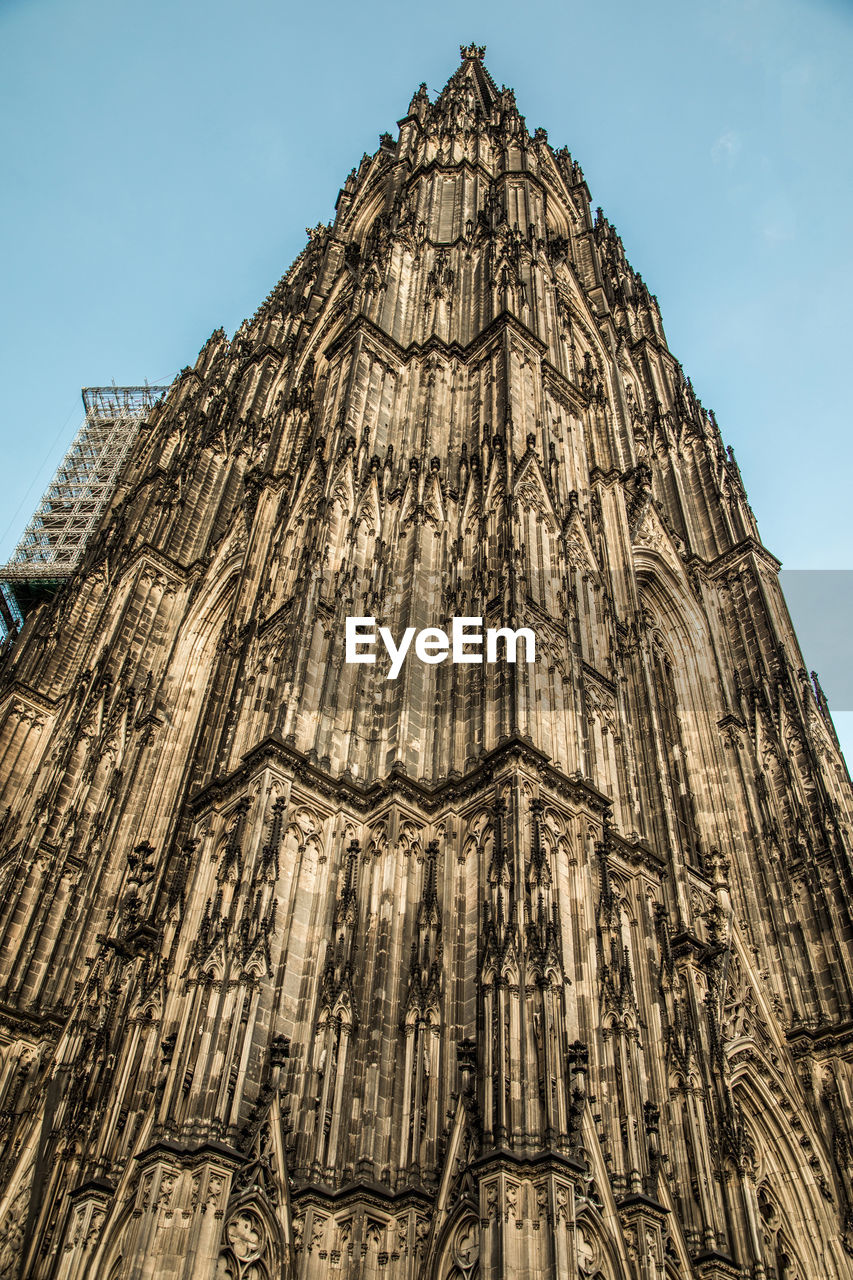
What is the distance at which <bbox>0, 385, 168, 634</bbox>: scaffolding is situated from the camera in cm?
4838

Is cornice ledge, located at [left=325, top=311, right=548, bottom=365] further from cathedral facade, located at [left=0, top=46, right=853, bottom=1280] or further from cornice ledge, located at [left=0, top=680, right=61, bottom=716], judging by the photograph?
cornice ledge, located at [left=0, top=680, right=61, bottom=716]

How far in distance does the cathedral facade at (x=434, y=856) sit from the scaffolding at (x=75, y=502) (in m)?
18.0

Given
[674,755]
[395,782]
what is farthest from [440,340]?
[395,782]

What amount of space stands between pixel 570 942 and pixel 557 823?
1.63 meters

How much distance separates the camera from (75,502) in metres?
52.8

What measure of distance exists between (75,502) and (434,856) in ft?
140

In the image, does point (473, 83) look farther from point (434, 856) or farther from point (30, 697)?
point (434, 856)

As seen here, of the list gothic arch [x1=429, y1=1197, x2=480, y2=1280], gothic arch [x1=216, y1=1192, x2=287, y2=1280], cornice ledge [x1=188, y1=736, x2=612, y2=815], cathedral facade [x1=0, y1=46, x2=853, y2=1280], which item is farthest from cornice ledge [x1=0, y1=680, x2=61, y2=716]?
gothic arch [x1=429, y1=1197, x2=480, y2=1280]

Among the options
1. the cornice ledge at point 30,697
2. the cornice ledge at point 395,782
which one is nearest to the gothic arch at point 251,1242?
the cornice ledge at point 395,782

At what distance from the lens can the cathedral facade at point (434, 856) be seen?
11.6 metres

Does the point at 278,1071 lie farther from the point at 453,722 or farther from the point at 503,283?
the point at 503,283

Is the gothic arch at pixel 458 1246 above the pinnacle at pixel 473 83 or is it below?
below

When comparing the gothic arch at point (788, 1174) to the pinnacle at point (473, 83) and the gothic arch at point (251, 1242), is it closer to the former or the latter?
the gothic arch at point (251, 1242)

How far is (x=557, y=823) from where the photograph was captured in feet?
47.9
